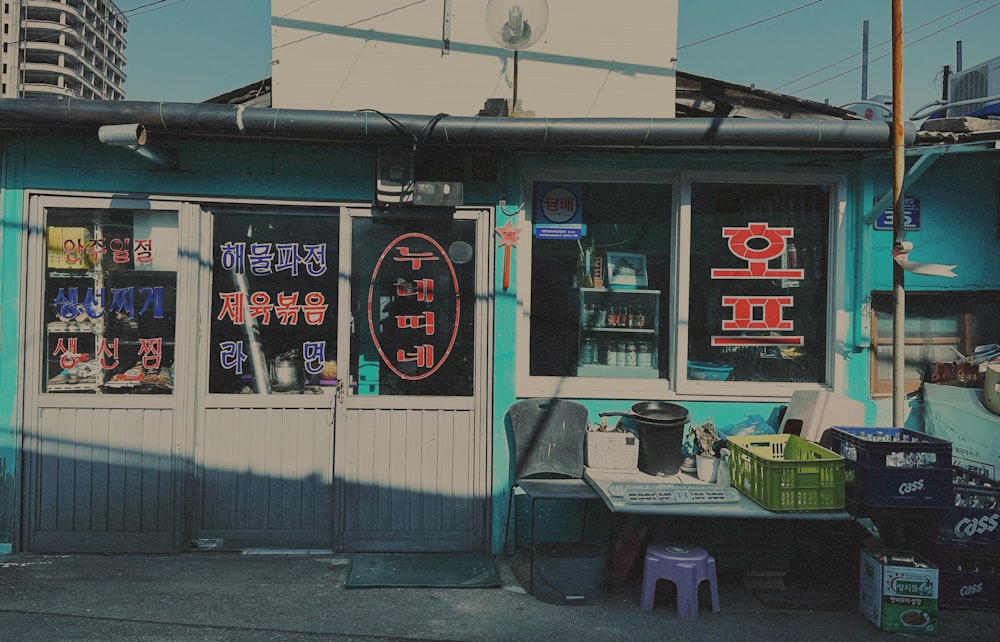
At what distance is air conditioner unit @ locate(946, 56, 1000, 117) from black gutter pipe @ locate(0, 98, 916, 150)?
3450mm

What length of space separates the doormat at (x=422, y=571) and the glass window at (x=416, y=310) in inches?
52.9

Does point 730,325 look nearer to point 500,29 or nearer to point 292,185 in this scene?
point 500,29

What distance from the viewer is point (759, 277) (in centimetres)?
665

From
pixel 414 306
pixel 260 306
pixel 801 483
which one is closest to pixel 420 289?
pixel 414 306

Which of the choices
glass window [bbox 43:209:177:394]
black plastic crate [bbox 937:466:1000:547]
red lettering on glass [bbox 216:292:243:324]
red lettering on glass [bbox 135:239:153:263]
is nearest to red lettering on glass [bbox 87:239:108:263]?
glass window [bbox 43:209:177:394]

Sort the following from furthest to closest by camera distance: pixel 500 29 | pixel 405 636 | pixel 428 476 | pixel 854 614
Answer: pixel 428 476 < pixel 500 29 < pixel 854 614 < pixel 405 636

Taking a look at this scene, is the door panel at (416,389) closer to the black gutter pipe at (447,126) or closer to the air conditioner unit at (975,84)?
the black gutter pipe at (447,126)

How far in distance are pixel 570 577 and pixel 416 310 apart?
2.52 metres

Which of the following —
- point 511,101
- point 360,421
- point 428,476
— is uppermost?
point 511,101

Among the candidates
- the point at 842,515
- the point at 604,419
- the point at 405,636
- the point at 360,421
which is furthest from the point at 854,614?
the point at 360,421

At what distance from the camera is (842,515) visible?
5.20 meters

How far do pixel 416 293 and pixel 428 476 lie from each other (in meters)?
1.55

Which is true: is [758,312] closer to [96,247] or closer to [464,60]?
[464,60]

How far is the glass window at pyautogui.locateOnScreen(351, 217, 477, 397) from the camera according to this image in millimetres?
6512
